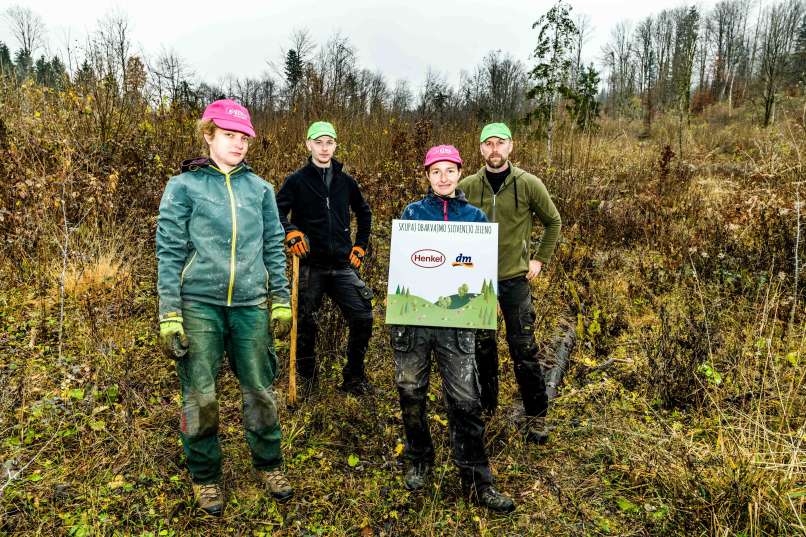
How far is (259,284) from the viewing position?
243cm

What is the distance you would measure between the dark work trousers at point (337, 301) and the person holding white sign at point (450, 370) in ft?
3.45

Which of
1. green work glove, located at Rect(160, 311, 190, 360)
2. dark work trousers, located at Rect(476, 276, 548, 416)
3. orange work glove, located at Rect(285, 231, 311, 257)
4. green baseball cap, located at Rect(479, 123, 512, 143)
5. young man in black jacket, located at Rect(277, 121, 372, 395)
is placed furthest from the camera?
young man in black jacket, located at Rect(277, 121, 372, 395)

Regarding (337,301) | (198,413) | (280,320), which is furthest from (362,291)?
(198,413)

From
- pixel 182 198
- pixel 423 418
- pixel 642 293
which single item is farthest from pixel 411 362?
pixel 642 293

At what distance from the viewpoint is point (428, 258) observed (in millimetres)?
2498

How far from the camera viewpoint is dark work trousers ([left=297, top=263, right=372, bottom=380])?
350 centimetres

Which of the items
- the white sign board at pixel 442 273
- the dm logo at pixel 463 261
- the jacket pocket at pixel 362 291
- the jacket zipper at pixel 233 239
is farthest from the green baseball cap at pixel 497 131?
the jacket zipper at pixel 233 239

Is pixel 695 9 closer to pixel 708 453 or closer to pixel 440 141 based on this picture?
pixel 440 141

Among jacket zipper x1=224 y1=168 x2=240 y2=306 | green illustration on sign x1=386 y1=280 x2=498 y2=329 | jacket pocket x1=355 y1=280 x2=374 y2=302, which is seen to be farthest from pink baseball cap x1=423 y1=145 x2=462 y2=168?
jacket pocket x1=355 y1=280 x2=374 y2=302

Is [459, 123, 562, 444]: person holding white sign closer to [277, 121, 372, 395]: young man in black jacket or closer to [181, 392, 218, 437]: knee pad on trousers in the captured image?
[277, 121, 372, 395]: young man in black jacket

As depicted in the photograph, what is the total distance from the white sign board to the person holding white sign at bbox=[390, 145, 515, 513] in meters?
0.12

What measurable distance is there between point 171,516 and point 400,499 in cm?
128

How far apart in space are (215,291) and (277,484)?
1.21 metres

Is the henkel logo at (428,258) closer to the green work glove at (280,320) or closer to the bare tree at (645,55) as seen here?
the green work glove at (280,320)
